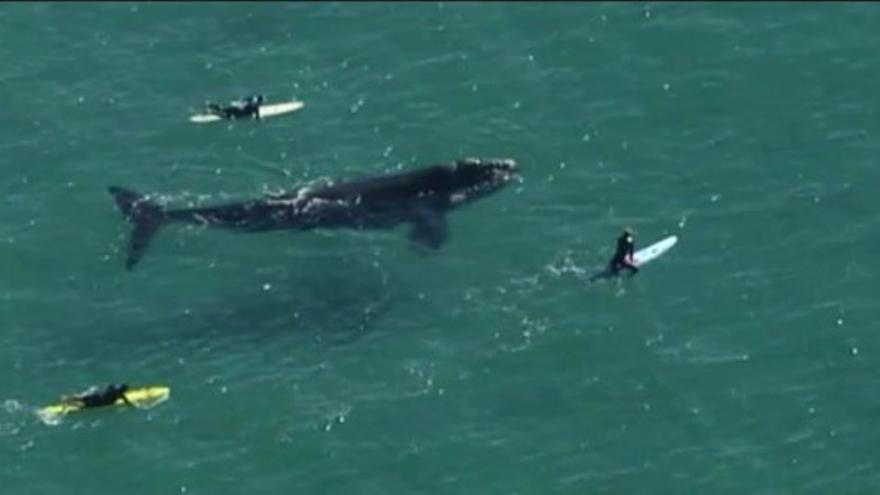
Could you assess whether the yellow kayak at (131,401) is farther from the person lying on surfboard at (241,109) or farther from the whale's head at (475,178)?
the person lying on surfboard at (241,109)

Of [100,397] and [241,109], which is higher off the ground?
[241,109]

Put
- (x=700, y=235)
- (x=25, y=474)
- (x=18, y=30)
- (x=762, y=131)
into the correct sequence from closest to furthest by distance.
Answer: (x=25, y=474)
(x=700, y=235)
(x=762, y=131)
(x=18, y=30)

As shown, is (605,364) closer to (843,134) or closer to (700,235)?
(700,235)

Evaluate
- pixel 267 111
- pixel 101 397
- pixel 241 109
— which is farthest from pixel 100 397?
pixel 267 111

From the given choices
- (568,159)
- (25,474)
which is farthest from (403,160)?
(25,474)

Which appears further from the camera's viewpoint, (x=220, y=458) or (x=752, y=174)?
(x=752, y=174)

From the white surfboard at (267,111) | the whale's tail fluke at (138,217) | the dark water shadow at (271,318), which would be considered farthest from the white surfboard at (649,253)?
the white surfboard at (267,111)

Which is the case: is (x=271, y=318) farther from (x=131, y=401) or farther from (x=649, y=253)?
(x=649, y=253)
